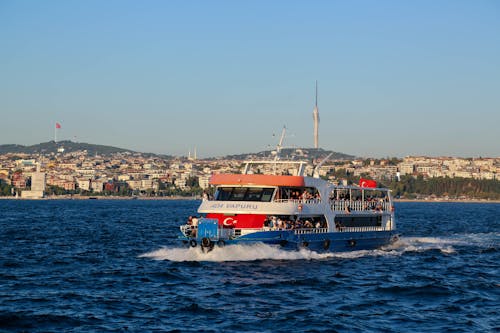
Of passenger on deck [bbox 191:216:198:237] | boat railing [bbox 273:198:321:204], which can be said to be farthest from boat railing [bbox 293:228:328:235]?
passenger on deck [bbox 191:216:198:237]

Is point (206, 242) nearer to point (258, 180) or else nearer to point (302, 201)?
point (258, 180)

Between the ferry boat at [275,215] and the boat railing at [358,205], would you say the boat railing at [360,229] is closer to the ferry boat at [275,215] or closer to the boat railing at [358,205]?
the ferry boat at [275,215]

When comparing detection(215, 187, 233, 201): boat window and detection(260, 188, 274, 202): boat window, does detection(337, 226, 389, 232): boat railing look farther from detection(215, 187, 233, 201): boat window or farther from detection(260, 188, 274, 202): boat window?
detection(215, 187, 233, 201): boat window

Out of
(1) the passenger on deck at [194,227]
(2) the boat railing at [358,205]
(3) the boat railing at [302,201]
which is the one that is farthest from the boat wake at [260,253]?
(3) the boat railing at [302,201]

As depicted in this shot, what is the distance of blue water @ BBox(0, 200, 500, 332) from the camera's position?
2770cm

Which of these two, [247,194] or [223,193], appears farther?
[223,193]

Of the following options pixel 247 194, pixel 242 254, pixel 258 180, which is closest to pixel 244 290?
pixel 242 254

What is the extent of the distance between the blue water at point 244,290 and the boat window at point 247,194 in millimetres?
3471

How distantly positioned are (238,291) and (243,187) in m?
12.2

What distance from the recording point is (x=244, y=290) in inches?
1341

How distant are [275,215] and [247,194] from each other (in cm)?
187

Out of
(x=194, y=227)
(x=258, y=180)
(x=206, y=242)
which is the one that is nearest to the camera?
(x=206, y=242)

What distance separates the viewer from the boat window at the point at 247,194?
45031 mm

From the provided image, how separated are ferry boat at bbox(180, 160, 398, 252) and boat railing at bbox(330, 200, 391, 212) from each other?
65 mm
